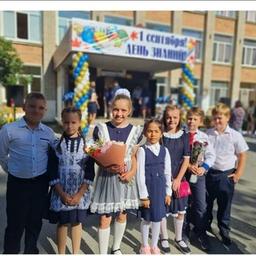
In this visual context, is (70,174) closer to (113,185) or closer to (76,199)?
(76,199)

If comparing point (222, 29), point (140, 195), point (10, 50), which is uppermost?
point (222, 29)

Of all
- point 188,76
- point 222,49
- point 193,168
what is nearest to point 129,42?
point 188,76

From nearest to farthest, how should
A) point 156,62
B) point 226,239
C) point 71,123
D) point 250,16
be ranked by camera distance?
point 71,123 → point 226,239 → point 156,62 → point 250,16

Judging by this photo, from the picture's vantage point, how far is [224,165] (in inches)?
119

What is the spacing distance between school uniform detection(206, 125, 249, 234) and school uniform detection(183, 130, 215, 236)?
91mm

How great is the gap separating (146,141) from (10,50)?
11337 mm

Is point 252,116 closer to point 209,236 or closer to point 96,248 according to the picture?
point 209,236

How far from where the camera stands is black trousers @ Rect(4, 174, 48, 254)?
2436mm

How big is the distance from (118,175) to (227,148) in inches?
50.3

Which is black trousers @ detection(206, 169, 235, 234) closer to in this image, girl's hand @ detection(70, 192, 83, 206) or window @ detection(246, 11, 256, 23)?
girl's hand @ detection(70, 192, 83, 206)

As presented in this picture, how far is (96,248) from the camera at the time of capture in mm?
2979

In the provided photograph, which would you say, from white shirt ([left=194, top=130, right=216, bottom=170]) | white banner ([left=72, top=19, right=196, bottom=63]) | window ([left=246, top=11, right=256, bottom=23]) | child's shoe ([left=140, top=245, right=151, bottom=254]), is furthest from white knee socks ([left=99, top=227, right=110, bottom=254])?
window ([left=246, top=11, right=256, bottom=23])

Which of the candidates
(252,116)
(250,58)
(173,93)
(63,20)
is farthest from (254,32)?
(63,20)

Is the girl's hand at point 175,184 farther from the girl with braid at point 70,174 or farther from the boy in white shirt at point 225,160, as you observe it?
the girl with braid at point 70,174
